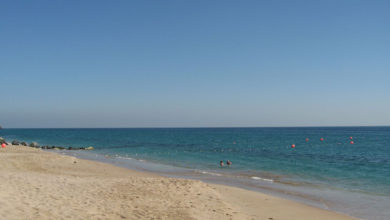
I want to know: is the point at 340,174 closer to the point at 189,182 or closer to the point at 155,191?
the point at 189,182

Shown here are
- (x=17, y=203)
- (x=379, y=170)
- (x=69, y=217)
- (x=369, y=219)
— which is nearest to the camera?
(x=69, y=217)

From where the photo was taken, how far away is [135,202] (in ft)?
35.7

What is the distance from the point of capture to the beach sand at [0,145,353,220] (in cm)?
905

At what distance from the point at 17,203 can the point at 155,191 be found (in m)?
5.20

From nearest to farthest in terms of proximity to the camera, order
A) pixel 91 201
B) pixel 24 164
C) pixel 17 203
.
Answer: pixel 17 203, pixel 91 201, pixel 24 164

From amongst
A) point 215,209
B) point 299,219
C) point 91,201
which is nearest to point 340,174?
point 299,219

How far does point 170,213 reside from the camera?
9758 millimetres

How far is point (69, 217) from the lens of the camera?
843cm

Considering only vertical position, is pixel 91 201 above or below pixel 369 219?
above

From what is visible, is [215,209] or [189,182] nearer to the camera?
[215,209]

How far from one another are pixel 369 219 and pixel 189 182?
7.73 meters

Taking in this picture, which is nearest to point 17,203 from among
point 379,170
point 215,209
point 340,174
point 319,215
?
point 215,209

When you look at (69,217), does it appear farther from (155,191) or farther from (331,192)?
(331,192)

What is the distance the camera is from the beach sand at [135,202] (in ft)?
29.7
